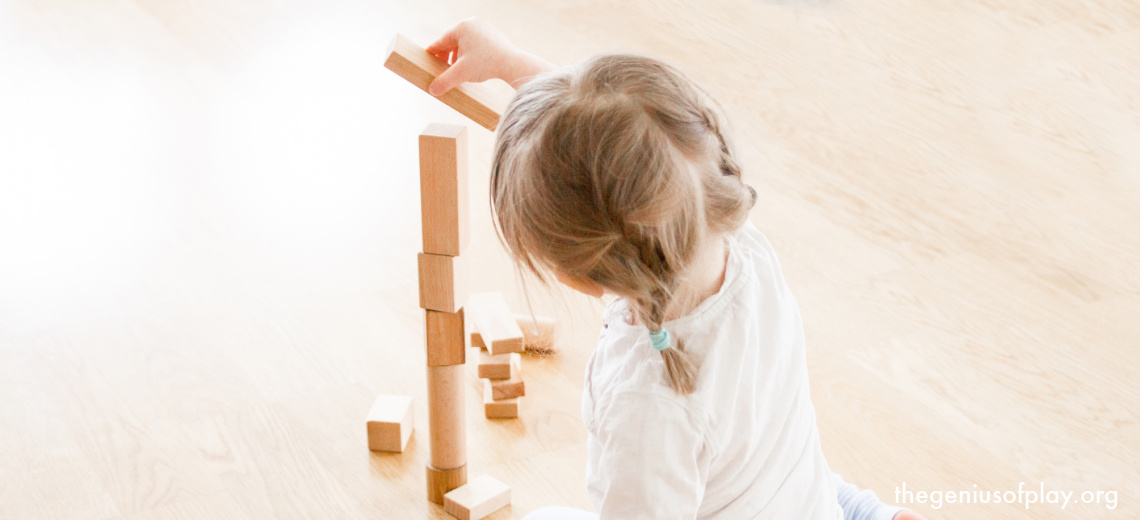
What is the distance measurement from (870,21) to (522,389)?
4.38 feet

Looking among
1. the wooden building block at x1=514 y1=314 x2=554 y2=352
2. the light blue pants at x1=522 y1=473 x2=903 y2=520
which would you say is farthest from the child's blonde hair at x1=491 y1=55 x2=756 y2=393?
the wooden building block at x1=514 y1=314 x2=554 y2=352

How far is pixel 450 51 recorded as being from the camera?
948 millimetres

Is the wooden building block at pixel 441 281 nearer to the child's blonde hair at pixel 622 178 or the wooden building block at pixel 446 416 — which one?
the wooden building block at pixel 446 416

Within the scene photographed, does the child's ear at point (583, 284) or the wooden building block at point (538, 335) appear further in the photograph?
the wooden building block at point (538, 335)

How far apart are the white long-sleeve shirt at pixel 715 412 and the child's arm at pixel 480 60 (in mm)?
250

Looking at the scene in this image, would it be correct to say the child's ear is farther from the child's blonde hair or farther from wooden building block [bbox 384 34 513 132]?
wooden building block [bbox 384 34 513 132]

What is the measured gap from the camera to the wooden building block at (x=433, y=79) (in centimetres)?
90

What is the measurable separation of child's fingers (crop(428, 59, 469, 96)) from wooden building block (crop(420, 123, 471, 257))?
3 centimetres

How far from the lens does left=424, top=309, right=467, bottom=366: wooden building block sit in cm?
95

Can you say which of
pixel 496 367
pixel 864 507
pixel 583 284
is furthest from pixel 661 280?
pixel 496 367

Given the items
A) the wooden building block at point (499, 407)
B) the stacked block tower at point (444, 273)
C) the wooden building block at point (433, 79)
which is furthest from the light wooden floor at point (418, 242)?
the wooden building block at point (433, 79)

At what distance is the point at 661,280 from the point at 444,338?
34 cm

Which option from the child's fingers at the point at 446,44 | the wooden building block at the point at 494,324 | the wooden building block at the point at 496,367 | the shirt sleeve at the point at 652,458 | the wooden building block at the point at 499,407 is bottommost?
the wooden building block at the point at 499,407

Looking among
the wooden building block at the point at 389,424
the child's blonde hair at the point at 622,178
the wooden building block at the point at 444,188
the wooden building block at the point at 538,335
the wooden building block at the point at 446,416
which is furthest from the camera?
the wooden building block at the point at 538,335
